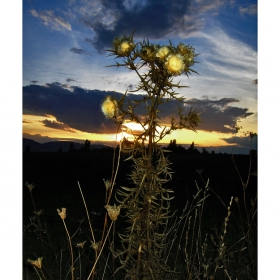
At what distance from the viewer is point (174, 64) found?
4.13ft

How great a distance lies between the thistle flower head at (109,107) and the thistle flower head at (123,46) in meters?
0.16

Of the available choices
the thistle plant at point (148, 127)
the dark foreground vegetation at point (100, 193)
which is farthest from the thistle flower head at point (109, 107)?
the dark foreground vegetation at point (100, 193)

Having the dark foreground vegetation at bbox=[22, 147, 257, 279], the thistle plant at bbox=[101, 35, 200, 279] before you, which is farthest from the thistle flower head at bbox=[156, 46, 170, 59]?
the dark foreground vegetation at bbox=[22, 147, 257, 279]

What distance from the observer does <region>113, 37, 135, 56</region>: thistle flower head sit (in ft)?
4.33

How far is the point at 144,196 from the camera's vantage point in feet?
4.34

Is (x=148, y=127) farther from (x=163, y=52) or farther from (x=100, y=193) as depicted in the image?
(x=100, y=193)

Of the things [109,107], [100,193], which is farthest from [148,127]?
[100,193]

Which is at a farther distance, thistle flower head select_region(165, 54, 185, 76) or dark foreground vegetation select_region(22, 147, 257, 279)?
dark foreground vegetation select_region(22, 147, 257, 279)

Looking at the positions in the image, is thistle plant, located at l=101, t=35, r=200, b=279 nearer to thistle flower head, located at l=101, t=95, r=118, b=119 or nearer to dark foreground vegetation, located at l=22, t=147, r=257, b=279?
thistle flower head, located at l=101, t=95, r=118, b=119

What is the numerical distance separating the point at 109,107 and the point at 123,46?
22 centimetres

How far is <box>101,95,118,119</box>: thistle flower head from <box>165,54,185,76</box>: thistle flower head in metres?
0.22
